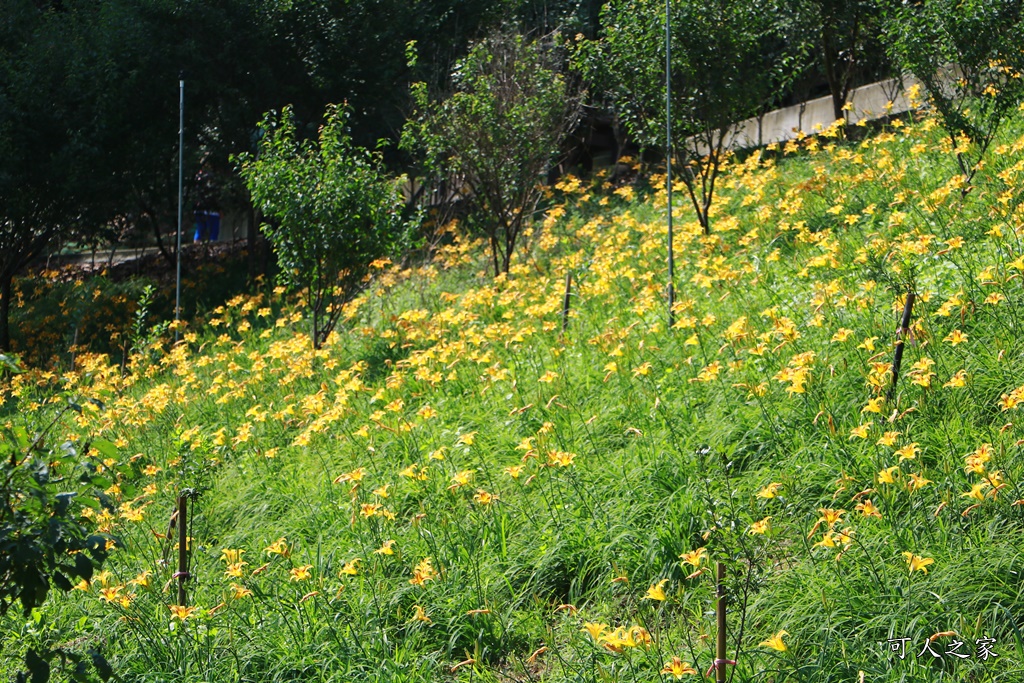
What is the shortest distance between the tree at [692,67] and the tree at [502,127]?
1.16 meters

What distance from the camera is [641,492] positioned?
16.5ft

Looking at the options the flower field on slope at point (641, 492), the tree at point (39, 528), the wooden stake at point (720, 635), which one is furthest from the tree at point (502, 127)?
the tree at point (39, 528)

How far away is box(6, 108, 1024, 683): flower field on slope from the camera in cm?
383

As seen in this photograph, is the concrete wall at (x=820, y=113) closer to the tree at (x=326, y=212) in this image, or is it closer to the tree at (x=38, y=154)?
the tree at (x=326, y=212)

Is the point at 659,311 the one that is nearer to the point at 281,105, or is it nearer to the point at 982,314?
the point at 982,314

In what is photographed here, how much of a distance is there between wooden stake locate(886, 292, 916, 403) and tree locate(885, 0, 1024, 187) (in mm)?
3425

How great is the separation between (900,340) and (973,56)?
4770 mm

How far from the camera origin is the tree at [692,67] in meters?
10.2

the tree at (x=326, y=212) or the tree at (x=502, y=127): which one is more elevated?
the tree at (x=502, y=127)

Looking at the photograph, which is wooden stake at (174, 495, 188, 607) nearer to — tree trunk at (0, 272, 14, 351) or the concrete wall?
the concrete wall

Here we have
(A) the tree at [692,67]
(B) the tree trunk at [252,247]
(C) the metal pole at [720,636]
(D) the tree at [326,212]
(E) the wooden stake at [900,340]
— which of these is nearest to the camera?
(C) the metal pole at [720,636]

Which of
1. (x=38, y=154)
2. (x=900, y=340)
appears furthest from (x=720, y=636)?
(x=38, y=154)

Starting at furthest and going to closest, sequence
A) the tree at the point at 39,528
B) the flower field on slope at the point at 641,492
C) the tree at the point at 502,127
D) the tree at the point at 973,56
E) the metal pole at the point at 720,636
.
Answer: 1. the tree at the point at 502,127
2. the tree at the point at 973,56
3. the flower field on slope at the point at 641,492
4. the metal pole at the point at 720,636
5. the tree at the point at 39,528

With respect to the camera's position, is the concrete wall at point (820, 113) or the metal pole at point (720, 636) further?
the concrete wall at point (820, 113)
